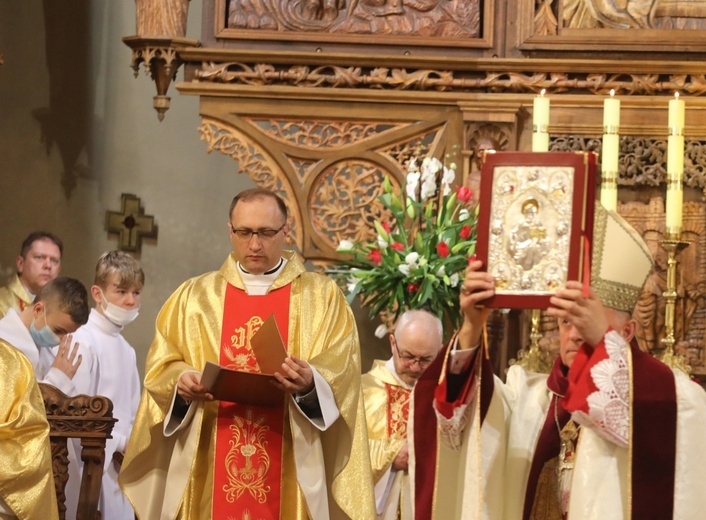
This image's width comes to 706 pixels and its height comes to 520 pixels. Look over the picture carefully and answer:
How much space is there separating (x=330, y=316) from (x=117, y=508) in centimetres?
270

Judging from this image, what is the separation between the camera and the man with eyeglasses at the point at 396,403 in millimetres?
7125

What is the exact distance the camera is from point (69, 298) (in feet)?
24.7

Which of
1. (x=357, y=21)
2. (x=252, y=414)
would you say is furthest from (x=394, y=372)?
(x=357, y=21)

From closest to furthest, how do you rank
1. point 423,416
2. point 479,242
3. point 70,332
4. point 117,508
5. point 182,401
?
point 479,242 < point 423,416 < point 182,401 < point 70,332 < point 117,508

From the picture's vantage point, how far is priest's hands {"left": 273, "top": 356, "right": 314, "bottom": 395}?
18.8ft

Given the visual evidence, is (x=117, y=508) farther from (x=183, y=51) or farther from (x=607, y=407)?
(x=607, y=407)

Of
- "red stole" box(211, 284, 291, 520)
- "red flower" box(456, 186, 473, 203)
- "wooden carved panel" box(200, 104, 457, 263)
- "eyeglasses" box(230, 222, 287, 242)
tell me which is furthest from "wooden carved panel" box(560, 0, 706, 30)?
"red stole" box(211, 284, 291, 520)

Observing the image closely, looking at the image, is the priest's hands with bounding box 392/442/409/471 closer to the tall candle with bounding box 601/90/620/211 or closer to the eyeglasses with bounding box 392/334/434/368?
the eyeglasses with bounding box 392/334/434/368

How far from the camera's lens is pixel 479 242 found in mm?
4699

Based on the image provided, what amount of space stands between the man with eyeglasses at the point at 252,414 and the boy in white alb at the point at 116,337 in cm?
224

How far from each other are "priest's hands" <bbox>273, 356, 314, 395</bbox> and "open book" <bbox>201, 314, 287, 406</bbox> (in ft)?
0.09

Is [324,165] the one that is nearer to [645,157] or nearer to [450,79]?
[450,79]

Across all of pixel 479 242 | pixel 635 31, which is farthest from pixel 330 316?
pixel 635 31

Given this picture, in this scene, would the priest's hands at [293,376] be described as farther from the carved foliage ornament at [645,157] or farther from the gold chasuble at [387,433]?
the carved foliage ornament at [645,157]
